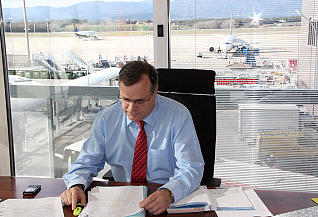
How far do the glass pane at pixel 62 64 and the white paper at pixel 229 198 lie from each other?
160 centimetres

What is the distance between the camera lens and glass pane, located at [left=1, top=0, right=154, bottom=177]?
295 centimetres

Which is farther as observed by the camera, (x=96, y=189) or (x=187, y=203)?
(x=96, y=189)

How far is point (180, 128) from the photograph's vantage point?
5.90 feet

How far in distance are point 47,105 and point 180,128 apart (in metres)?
1.78

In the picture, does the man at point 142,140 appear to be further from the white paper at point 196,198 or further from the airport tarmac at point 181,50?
the airport tarmac at point 181,50

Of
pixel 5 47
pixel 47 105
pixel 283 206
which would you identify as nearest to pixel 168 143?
pixel 283 206

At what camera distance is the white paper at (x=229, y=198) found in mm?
1464

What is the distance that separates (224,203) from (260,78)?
153 cm

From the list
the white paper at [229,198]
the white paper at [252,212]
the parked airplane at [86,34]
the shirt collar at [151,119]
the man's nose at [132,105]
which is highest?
the parked airplane at [86,34]

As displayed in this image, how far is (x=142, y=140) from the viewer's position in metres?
1.83

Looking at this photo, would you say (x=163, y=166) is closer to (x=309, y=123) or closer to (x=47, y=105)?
(x=309, y=123)

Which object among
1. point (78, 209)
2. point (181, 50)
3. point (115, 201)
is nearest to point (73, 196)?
point (78, 209)

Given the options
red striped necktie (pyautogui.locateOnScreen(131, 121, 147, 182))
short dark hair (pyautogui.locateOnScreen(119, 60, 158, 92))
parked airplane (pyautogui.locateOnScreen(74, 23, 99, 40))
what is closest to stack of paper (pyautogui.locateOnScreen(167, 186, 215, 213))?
red striped necktie (pyautogui.locateOnScreen(131, 121, 147, 182))

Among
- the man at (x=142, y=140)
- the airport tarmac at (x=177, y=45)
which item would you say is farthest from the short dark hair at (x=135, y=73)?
→ the airport tarmac at (x=177, y=45)
